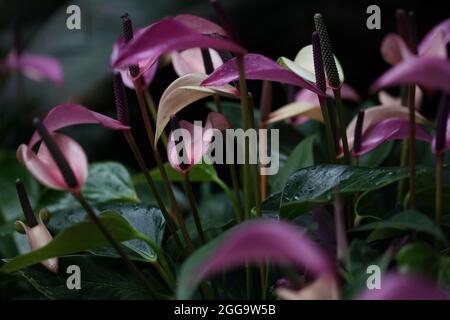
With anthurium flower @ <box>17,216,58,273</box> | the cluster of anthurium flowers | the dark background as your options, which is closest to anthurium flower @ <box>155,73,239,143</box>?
the cluster of anthurium flowers

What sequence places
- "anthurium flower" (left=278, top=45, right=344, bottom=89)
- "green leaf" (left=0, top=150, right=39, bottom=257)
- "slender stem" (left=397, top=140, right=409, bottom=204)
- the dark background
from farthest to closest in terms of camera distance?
the dark background, "green leaf" (left=0, top=150, right=39, bottom=257), "slender stem" (left=397, top=140, right=409, bottom=204), "anthurium flower" (left=278, top=45, right=344, bottom=89)

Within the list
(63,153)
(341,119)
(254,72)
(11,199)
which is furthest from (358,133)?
(11,199)

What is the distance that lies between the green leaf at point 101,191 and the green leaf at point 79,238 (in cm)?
22

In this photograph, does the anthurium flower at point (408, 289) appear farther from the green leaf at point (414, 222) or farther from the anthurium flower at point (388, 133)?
the anthurium flower at point (388, 133)

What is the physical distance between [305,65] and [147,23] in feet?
2.25

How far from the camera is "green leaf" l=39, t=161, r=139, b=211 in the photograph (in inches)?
26.5

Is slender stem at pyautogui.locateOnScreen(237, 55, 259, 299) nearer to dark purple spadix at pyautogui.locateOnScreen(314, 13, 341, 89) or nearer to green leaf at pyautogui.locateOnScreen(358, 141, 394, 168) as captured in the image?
dark purple spadix at pyautogui.locateOnScreen(314, 13, 341, 89)

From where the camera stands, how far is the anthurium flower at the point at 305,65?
0.50 m

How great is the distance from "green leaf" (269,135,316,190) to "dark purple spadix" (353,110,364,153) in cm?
8

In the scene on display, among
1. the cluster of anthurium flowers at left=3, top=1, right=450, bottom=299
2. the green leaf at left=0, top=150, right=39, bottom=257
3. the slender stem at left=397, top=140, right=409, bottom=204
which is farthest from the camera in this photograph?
the green leaf at left=0, top=150, right=39, bottom=257

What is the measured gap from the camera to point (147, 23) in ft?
3.95

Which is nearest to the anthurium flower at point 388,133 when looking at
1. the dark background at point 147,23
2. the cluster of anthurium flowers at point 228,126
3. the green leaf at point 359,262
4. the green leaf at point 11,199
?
the cluster of anthurium flowers at point 228,126
